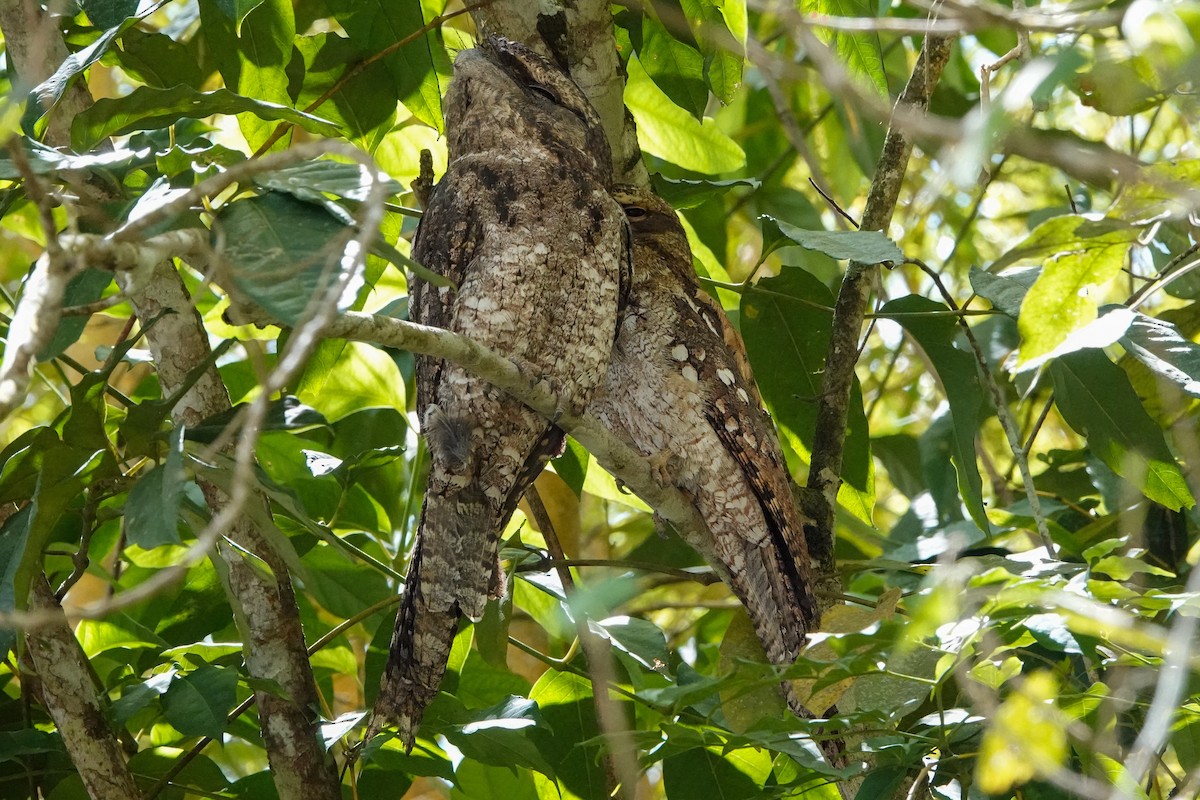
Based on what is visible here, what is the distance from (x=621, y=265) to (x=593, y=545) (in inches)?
58.5

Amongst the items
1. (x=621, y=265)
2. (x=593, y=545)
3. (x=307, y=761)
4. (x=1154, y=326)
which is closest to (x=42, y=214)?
(x=307, y=761)

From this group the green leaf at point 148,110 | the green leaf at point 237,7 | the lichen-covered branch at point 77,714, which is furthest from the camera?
the lichen-covered branch at point 77,714

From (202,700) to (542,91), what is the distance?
1.12 metres

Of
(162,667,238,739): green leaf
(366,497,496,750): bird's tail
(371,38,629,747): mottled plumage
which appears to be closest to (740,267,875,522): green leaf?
(371,38,629,747): mottled plumage

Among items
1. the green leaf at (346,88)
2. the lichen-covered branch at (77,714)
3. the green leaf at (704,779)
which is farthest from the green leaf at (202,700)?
the green leaf at (346,88)

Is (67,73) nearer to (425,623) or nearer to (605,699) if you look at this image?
(425,623)

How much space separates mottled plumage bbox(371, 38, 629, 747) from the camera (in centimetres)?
153

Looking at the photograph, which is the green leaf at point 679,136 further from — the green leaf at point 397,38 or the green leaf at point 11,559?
the green leaf at point 11,559

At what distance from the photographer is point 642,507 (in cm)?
256

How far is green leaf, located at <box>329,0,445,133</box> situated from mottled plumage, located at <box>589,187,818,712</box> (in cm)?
42

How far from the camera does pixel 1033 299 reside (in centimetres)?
86

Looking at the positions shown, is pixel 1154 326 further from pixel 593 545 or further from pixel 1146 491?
pixel 593 545

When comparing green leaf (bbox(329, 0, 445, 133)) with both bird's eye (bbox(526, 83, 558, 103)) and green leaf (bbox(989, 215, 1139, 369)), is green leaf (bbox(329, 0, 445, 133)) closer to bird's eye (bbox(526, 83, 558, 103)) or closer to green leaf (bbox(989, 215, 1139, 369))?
bird's eye (bbox(526, 83, 558, 103))

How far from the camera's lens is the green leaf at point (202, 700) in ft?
4.60
